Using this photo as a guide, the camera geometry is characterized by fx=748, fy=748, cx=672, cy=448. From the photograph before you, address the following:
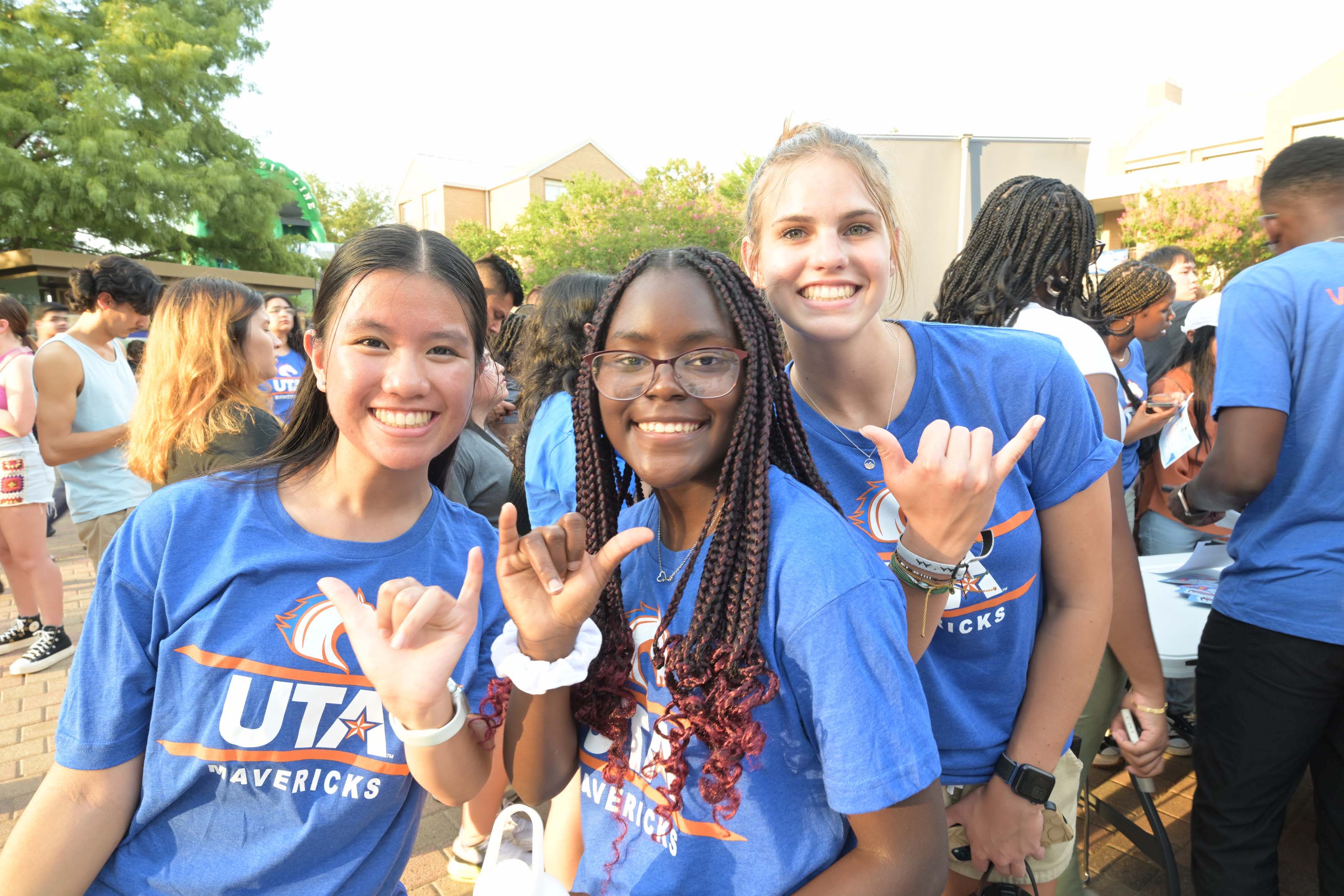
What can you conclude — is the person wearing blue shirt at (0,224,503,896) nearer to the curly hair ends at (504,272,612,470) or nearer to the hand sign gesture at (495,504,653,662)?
the hand sign gesture at (495,504,653,662)

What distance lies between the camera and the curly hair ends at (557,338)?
2.91 metres

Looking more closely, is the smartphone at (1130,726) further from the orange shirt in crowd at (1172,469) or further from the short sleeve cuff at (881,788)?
the orange shirt in crowd at (1172,469)

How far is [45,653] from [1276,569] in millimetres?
6524

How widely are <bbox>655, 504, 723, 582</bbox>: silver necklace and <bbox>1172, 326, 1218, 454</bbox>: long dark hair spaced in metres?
Result: 3.16

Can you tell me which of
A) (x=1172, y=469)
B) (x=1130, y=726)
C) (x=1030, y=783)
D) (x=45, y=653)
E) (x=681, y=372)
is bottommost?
(x=45, y=653)

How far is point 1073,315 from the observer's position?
247cm

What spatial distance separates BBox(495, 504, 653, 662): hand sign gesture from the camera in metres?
1.17

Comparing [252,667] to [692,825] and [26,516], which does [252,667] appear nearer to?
[692,825]

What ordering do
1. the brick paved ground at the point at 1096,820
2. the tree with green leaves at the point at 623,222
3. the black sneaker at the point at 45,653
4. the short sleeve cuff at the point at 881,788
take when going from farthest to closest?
the tree with green leaves at the point at 623,222, the black sneaker at the point at 45,653, the brick paved ground at the point at 1096,820, the short sleeve cuff at the point at 881,788

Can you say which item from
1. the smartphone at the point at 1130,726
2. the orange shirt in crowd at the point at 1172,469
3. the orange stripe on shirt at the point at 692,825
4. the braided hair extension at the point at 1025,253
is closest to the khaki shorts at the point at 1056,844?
the smartphone at the point at 1130,726

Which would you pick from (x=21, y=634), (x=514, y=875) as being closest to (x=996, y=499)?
(x=514, y=875)

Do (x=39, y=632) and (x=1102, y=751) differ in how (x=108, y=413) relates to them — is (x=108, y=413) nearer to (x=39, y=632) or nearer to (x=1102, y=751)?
(x=39, y=632)

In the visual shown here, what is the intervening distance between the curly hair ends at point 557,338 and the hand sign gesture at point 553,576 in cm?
165

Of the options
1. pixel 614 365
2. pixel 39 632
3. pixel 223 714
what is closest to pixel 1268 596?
pixel 614 365
